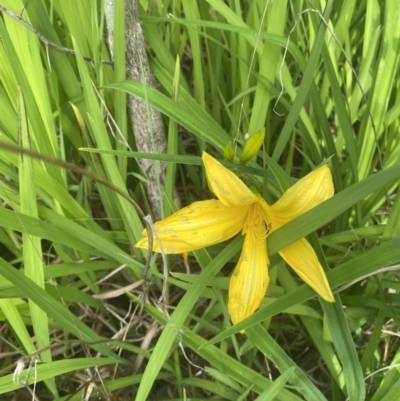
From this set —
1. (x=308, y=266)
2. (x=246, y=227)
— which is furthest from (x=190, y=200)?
(x=308, y=266)

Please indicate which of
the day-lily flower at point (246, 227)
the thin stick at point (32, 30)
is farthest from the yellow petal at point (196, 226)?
the thin stick at point (32, 30)

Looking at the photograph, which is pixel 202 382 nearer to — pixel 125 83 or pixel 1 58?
pixel 125 83

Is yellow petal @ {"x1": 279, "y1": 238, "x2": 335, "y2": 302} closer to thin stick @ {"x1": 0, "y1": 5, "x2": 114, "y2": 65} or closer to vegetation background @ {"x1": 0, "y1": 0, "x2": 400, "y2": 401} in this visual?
vegetation background @ {"x1": 0, "y1": 0, "x2": 400, "y2": 401}

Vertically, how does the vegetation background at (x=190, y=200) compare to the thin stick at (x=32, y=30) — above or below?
below

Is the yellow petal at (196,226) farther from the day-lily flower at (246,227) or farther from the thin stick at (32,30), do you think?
the thin stick at (32,30)

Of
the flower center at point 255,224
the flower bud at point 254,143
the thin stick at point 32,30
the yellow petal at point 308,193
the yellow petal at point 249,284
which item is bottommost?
the yellow petal at point 249,284

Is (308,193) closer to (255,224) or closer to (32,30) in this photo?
(255,224)

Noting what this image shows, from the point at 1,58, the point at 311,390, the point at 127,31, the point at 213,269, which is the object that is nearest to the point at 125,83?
the point at 127,31
